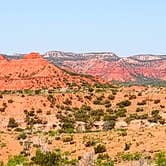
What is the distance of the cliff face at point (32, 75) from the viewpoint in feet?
499

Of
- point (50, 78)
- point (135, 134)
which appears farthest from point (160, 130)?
point (50, 78)

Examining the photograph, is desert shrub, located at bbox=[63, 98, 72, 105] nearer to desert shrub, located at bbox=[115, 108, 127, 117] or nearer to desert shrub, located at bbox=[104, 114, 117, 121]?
desert shrub, located at bbox=[115, 108, 127, 117]

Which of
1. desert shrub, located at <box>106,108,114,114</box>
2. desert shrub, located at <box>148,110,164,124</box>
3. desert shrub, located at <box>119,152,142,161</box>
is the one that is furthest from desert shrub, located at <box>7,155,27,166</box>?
desert shrub, located at <box>106,108,114,114</box>

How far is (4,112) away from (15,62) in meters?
93.6

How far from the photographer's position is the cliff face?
15212cm

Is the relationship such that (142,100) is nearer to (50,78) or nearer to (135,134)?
(135,134)

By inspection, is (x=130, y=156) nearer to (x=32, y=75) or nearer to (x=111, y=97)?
(x=111, y=97)

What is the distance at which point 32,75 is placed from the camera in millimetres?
163875

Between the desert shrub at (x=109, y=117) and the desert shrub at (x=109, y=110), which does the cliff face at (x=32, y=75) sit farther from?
the desert shrub at (x=109, y=117)

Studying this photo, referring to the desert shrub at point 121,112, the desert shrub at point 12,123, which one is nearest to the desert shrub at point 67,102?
the desert shrub at point 121,112

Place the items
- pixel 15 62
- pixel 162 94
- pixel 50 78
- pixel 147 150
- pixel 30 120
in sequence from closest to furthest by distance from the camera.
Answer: pixel 147 150
pixel 30 120
pixel 162 94
pixel 50 78
pixel 15 62

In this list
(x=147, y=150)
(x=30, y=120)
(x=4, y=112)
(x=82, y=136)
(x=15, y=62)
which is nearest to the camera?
(x=147, y=150)

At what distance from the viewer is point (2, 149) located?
53.2 meters

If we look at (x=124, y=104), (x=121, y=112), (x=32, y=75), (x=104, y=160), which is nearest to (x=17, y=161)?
(x=104, y=160)
